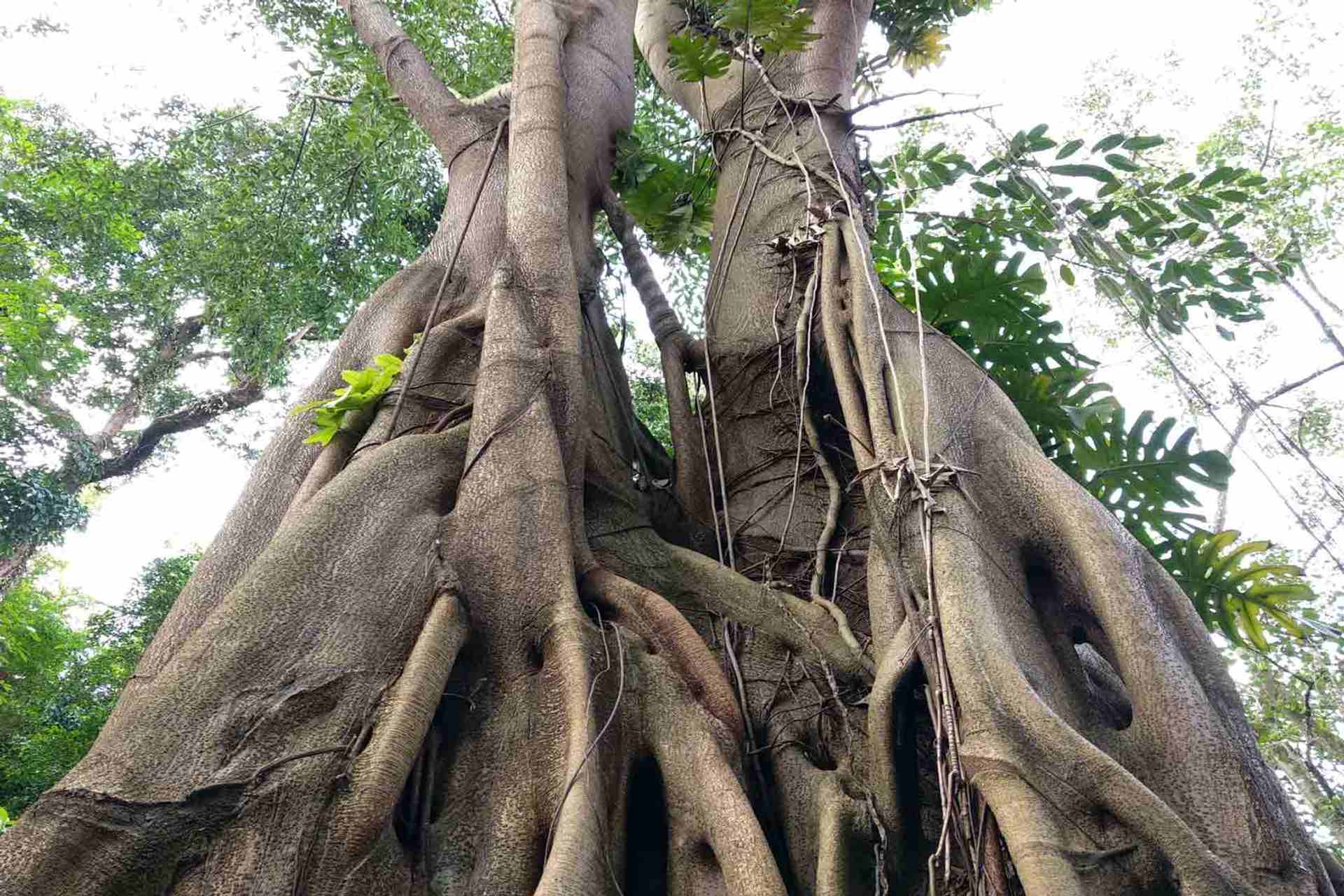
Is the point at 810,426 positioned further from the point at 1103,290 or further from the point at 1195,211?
the point at 1195,211

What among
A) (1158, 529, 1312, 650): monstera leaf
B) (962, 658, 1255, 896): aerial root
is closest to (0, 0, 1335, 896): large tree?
(962, 658, 1255, 896): aerial root

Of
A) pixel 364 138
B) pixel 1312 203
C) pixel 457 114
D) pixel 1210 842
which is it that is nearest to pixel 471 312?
pixel 457 114

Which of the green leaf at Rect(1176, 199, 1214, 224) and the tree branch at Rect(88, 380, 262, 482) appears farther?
the tree branch at Rect(88, 380, 262, 482)

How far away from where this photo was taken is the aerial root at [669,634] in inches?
82.0

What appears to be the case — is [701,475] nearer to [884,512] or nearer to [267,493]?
[884,512]

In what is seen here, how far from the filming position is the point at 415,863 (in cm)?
170

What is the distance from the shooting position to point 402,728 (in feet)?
5.69

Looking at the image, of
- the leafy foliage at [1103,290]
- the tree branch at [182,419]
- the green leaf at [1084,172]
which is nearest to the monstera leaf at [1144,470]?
the leafy foliage at [1103,290]

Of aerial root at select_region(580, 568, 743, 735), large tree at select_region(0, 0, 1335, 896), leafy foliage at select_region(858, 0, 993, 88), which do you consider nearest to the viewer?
large tree at select_region(0, 0, 1335, 896)

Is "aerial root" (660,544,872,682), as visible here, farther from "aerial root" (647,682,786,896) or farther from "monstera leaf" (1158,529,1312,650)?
"monstera leaf" (1158,529,1312,650)

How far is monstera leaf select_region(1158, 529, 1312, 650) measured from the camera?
2977 millimetres

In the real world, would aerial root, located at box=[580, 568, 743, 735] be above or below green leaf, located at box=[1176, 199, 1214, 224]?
below

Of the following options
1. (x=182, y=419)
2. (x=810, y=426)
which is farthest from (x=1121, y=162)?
(x=182, y=419)

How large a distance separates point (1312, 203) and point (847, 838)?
10848mm
